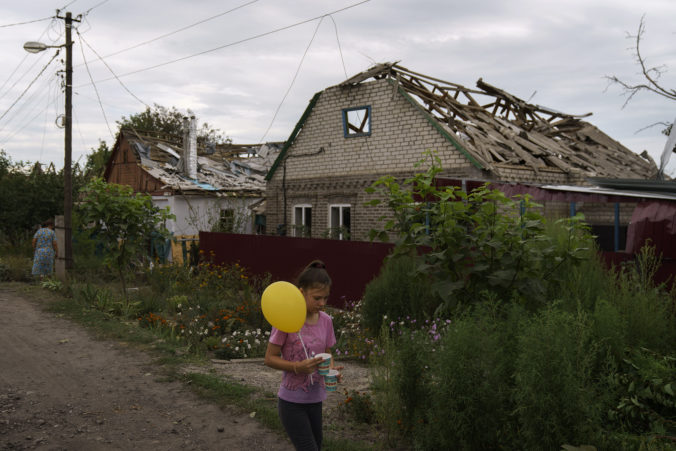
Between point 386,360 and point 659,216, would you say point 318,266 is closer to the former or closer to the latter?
point 386,360

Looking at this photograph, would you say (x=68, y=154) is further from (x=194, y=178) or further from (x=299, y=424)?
(x=299, y=424)

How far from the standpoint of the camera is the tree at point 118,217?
36.7 ft

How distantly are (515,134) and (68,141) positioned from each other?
12.7m

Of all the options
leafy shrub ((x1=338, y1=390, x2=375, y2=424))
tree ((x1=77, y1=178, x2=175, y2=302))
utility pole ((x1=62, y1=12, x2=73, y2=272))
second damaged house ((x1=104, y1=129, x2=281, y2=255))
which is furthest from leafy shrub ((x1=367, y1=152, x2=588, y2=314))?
second damaged house ((x1=104, y1=129, x2=281, y2=255))

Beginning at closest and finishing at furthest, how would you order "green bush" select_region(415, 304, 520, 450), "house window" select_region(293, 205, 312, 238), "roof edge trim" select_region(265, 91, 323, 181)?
"green bush" select_region(415, 304, 520, 450), "roof edge trim" select_region(265, 91, 323, 181), "house window" select_region(293, 205, 312, 238)

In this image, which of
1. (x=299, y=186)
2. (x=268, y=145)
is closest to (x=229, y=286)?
(x=299, y=186)

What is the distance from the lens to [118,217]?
11.4 m

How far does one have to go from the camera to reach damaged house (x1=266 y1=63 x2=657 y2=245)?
13570 millimetres

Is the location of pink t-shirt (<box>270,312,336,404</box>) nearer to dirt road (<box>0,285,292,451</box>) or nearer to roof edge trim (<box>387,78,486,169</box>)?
dirt road (<box>0,285,292,451</box>)

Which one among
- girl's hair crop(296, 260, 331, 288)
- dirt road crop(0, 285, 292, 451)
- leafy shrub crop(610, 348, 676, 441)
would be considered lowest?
dirt road crop(0, 285, 292, 451)

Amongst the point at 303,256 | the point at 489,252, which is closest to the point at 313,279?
the point at 489,252

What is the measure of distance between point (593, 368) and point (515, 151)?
34.9 ft

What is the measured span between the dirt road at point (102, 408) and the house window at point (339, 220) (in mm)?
8323

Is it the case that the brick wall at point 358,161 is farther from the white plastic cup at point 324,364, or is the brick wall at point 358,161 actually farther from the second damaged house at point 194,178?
the white plastic cup at point 324,364
